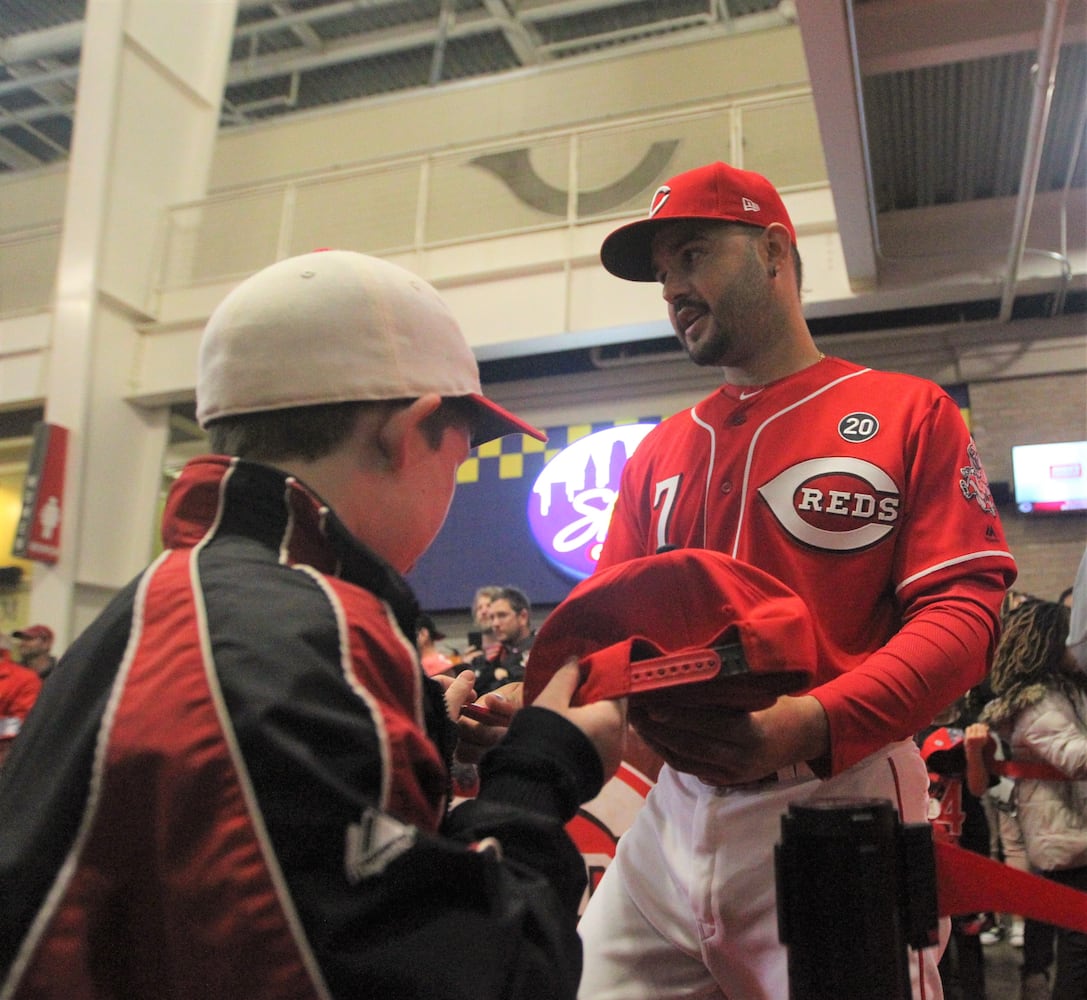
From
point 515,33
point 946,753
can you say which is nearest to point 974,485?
point 946,753

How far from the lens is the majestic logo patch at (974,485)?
5.65 ft

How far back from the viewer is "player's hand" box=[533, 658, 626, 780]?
1034mm

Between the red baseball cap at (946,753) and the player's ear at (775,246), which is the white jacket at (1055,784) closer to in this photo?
the red baseball cap at (946,753)

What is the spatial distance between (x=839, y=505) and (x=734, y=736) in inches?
23.6

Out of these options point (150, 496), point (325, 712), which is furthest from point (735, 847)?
point (150, 496)

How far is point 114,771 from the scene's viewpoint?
2.78ft

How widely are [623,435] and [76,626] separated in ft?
18.0

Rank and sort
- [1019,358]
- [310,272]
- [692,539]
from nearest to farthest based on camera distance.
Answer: [310,272] → [692,539] → [1019,358]

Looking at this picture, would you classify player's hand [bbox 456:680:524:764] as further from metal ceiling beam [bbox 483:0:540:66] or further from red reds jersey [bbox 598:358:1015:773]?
metal ceiling beam [bbox 483:0:540:66]

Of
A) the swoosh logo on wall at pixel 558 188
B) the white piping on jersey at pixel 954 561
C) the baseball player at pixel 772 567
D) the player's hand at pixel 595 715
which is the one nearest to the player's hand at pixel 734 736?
the baseball player at pixel 772 567

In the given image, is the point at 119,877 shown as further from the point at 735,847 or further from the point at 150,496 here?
the point at 150,496

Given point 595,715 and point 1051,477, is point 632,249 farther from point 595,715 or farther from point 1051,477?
point 1051,477

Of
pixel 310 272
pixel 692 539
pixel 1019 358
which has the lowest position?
pixel 692 539

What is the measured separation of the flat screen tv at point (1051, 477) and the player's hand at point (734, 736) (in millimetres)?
7405
